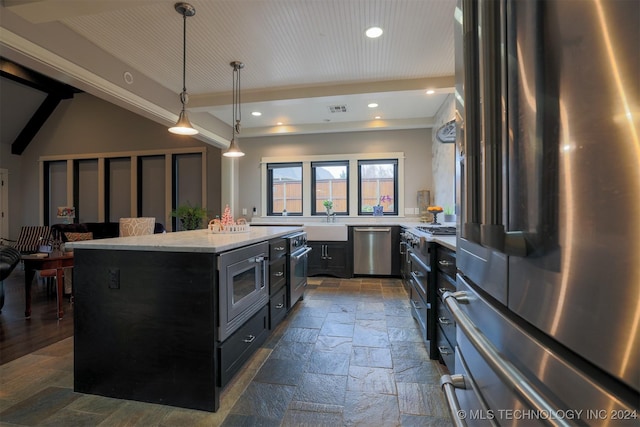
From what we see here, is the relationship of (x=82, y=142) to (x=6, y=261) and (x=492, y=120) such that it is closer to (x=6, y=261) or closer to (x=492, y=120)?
(x=6, y=261)

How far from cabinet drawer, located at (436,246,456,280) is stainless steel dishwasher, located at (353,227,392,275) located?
273 cm

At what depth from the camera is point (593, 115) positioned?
1.24 ft

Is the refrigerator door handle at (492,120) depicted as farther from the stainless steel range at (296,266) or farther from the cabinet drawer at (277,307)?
the stainless steel range at (296,266)

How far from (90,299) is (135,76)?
2989 millimetres

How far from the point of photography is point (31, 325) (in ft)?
9.07

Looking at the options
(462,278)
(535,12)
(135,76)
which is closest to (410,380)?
(462,278)

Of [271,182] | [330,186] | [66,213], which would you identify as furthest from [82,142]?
[330,186]

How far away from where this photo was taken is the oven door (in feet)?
9.59

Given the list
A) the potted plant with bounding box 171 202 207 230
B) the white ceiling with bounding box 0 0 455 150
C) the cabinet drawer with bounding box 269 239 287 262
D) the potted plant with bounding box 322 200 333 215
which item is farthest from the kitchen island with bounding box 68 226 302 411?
the potted plant with bounding box 322 200 333 215

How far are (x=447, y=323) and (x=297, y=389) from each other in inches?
41.0

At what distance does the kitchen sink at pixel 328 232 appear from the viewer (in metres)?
4.78

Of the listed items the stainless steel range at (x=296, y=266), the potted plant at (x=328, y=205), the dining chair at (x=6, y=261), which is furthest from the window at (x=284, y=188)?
the dining chair at (x=6, y=261)

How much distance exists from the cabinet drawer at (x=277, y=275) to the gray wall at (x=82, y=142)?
3832 millimetres

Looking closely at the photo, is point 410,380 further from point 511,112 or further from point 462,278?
point 511,112
